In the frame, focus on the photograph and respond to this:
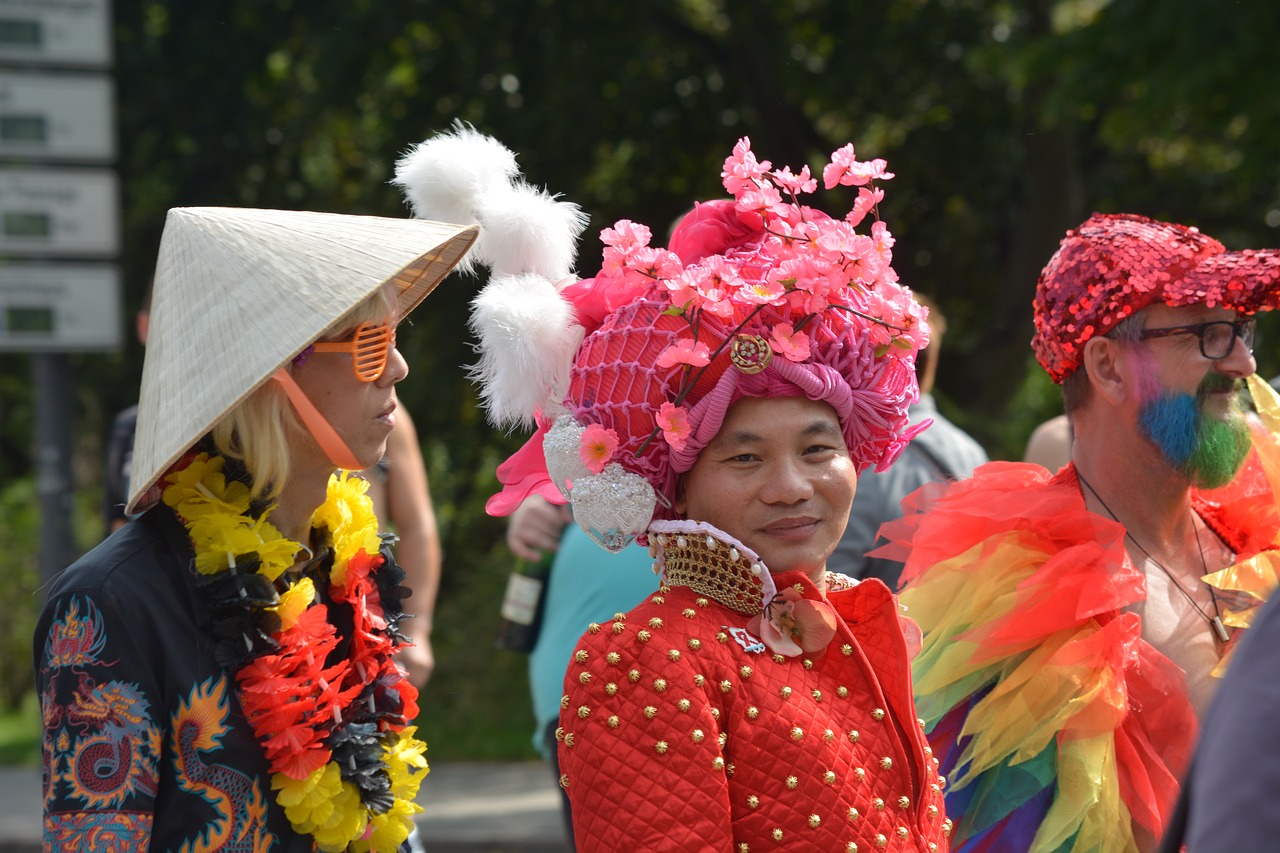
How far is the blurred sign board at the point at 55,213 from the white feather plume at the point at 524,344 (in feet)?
17.4

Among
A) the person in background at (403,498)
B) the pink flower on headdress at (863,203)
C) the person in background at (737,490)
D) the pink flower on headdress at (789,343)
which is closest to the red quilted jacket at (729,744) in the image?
the person in background at (737,490)

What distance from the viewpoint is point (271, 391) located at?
7.48 ft

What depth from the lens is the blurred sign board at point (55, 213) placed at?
6.91m

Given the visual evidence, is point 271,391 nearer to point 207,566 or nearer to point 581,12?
point 207,566

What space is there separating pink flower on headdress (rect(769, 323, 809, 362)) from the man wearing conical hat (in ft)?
1.96

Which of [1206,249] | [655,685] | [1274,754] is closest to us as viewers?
[1274,754]

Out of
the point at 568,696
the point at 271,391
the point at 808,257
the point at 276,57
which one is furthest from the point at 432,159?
the point at 276,57

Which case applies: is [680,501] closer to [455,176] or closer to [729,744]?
[729,744]

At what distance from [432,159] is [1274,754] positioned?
1.76m

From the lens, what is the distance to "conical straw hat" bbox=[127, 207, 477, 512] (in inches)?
85.6

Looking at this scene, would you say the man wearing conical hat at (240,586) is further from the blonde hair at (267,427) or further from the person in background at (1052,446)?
the person in background at (1052,446)

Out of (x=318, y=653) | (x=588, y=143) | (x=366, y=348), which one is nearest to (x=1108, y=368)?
(x=366, y=348)

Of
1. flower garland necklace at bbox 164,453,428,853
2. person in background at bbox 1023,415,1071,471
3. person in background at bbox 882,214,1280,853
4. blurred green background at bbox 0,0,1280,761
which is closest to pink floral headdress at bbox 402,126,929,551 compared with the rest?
flower garland necklace at bbox 164,453,428,853

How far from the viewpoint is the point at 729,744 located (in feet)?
6.67
